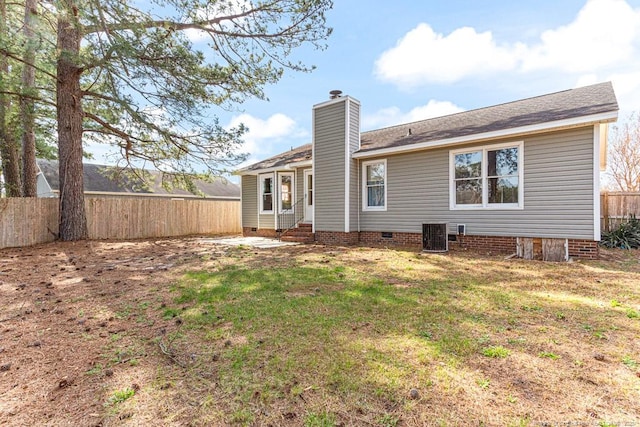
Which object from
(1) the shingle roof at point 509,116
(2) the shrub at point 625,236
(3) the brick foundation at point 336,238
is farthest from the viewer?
(3) the brick foundation at point 336,238

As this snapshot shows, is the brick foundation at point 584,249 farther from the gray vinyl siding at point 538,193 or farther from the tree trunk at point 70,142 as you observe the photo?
the tree trunk at point 70,142

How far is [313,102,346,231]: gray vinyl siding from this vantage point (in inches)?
429

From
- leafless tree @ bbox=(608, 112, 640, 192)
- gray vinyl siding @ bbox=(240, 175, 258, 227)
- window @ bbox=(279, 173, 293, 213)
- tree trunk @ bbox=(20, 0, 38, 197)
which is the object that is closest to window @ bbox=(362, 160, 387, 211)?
window @ bbox=(279, 173, 293, 213)

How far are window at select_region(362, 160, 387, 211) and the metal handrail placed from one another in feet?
9.53

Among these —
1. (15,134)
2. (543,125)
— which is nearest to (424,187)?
(543,125)

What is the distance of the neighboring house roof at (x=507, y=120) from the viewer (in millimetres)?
7256

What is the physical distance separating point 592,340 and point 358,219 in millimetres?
8321

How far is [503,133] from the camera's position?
795cm

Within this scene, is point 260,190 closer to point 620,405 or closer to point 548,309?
point 548,309

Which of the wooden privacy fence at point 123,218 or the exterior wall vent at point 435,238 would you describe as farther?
the wooden privacy fence at point 123,218

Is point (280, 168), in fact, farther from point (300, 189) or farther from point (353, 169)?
point (353, 169)

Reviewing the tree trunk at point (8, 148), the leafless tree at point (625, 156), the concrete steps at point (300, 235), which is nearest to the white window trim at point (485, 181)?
the concrete steps at point (300, 235)

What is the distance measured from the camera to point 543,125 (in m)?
7.43

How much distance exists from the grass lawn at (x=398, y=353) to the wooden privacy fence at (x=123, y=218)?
26.8ft
